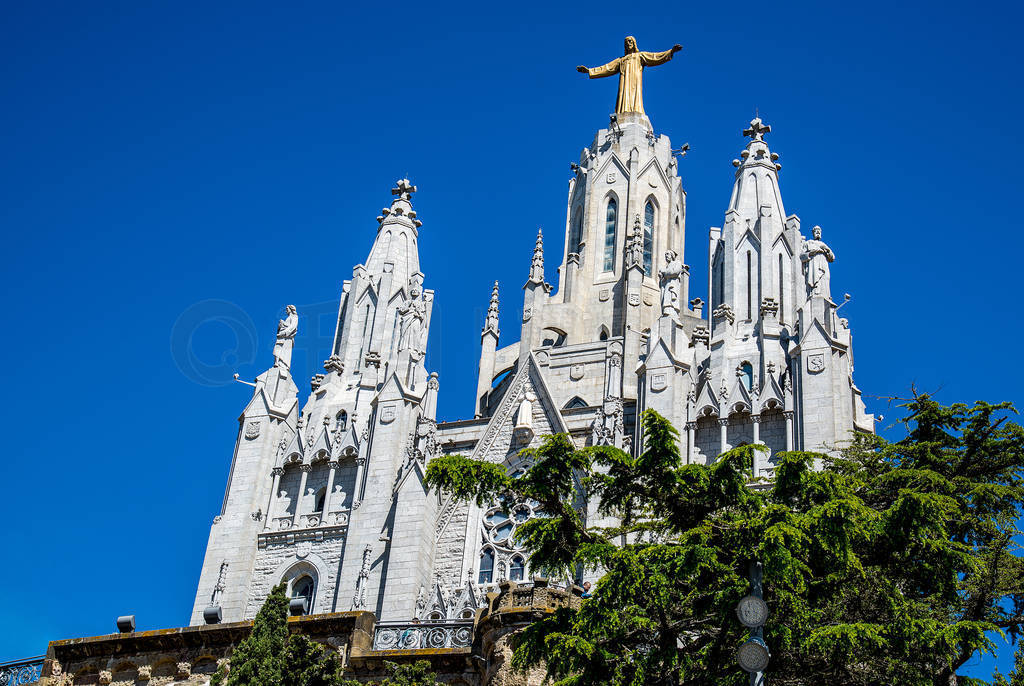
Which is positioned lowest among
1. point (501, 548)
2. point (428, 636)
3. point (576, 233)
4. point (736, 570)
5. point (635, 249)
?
point (736, 570)

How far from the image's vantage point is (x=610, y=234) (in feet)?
171

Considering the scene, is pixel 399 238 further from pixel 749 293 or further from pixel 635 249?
pixel 749 293

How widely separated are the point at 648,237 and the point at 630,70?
9877 mm

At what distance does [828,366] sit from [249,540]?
59.1 ft

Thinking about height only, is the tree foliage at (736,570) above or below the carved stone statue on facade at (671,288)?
below

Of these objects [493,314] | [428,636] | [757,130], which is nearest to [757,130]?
[757,130]

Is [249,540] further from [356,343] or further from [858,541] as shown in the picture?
[858,541]

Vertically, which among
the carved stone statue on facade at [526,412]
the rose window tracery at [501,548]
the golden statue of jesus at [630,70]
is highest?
A: the golden statue of jesus at [630,70]

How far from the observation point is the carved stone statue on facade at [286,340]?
152 ft

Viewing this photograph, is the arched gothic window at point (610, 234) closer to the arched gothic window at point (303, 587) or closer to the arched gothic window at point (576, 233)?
the arched gothic window at point (576, 233)

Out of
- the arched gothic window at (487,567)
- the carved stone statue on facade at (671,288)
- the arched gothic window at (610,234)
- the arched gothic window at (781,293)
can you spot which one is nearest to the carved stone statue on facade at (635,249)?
the carved stone statue on facade at (671,288)

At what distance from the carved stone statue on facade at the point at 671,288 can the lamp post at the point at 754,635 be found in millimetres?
24397

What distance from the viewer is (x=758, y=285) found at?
145ft

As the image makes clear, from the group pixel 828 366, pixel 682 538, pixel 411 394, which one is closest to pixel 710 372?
pixel 828 366
